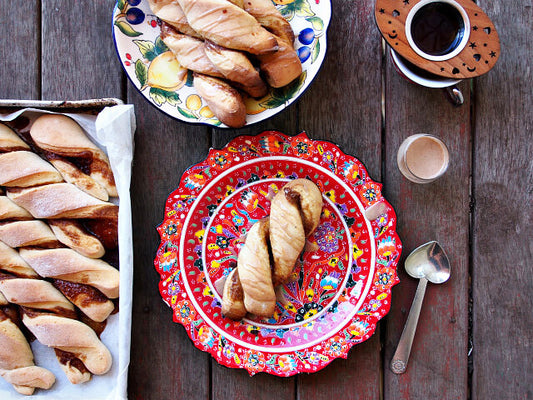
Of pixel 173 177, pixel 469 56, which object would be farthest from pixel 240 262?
pixel 469 56

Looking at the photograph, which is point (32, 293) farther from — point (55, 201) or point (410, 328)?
point (410, 328)

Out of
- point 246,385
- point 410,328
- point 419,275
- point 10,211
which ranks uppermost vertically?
point 10,211

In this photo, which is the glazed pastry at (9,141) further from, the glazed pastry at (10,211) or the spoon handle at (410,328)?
the spoon handle at (410,328)

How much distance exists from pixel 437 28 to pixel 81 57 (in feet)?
2.56

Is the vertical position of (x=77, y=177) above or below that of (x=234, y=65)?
below

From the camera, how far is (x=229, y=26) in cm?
88

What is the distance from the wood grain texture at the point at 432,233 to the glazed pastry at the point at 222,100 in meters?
0.37

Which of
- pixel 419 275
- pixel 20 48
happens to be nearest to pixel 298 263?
pixel 419 275

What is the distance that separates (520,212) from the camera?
1076mm

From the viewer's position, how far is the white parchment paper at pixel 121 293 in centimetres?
99

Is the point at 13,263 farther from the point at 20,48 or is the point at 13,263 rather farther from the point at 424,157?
the point at 424,157

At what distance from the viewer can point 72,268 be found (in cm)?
96

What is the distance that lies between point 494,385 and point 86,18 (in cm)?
125

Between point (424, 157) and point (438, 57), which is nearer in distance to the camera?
point (438, 57)
